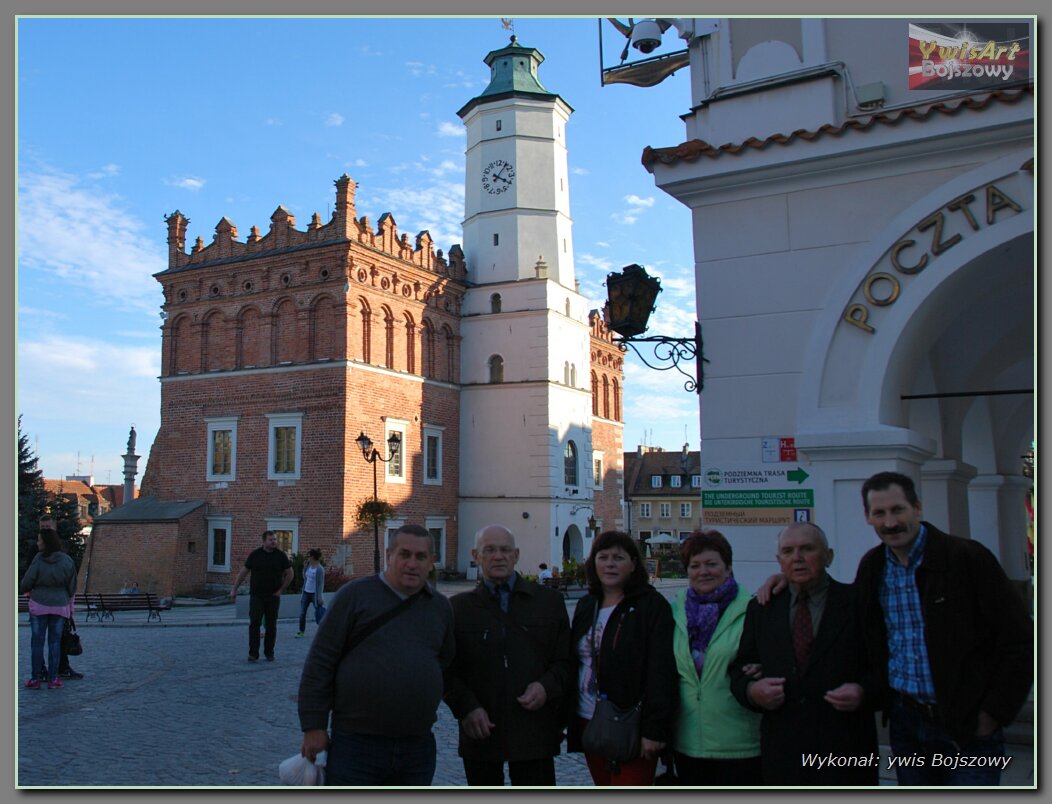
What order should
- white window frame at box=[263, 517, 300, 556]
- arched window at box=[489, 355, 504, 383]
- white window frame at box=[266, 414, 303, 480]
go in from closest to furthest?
white window frame at box=[263, 517, 300, 556] → white window frame at box=[266, 414, 303, 480] → arched window at box=[489, 355, 504, 383]

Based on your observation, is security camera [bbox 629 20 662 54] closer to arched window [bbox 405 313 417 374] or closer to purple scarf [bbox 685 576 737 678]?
purple scarf [bbox 685 576 737 678]

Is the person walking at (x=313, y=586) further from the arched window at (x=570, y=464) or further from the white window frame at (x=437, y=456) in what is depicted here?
the arched window at (x=570, y=464)

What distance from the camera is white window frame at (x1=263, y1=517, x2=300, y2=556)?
29281mm

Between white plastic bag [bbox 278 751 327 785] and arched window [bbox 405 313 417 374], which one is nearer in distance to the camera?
white plastic bag [bbox 278 751 327 785]

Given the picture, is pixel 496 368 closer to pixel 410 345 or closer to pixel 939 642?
pixel 410 345

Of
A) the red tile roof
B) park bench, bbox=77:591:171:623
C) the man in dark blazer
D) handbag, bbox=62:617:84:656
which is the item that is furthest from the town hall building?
the man in dark blazer

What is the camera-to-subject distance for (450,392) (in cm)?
3441

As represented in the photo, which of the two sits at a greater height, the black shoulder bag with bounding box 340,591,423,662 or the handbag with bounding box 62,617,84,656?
the black shoulder bag with bounding box 340,591,423,662

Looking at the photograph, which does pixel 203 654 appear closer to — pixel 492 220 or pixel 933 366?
pixel 933 366

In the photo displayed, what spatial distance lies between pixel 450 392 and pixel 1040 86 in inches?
1165

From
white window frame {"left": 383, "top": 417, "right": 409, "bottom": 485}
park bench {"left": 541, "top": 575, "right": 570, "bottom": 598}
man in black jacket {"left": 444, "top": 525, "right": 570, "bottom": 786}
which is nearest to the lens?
man in black jacket {"left": 444, "top": 525, "right": 570, "bottom": 786}

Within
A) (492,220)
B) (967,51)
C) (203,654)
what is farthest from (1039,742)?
(492,220)

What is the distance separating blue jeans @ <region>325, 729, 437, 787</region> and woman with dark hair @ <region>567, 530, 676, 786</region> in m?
0.77

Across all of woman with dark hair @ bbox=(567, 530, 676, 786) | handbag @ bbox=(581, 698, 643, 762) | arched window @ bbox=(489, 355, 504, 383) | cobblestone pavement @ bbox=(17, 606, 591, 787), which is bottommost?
cobblestone pavement @ bbox=(17, 606, 591, 787)
